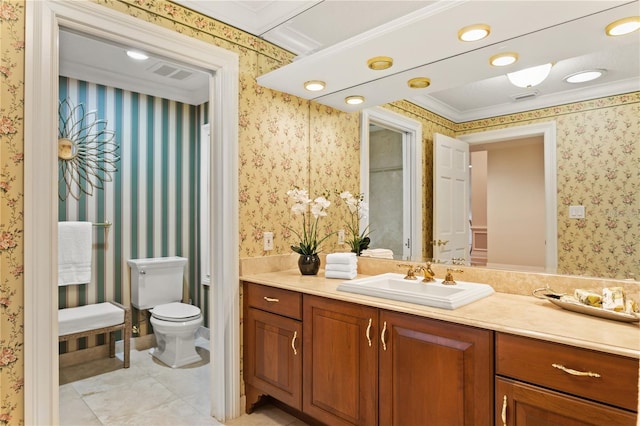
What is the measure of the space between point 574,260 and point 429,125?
1.01 metres

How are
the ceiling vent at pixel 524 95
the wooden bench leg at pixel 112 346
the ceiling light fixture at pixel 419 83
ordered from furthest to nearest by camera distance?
the wooden bench leg at pixel 112 346
the ceiling light fixture at pixel 419 83
the ceiling vent at pixel 524 95

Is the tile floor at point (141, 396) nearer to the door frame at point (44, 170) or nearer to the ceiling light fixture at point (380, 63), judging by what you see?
the door frame at point (44, 170)

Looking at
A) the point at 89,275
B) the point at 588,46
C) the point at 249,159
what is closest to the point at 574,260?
the point at 588,46

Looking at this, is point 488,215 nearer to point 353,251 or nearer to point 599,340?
point 599,340

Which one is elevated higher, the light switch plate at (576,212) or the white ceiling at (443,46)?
the white ceiling at (443,46)

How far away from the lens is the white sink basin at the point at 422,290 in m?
1.52

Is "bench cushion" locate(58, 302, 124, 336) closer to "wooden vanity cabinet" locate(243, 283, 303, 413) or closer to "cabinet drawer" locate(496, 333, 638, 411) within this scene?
"wooden vanity cabinet" locate(243, 283, 303, 413)

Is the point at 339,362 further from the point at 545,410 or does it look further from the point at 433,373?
the point at 545,410

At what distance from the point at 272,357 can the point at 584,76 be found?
207 centimetres

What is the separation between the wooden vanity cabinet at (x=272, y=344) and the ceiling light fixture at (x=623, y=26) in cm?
183

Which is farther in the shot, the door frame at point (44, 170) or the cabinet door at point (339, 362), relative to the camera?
the cabinet door at point (339, 362)

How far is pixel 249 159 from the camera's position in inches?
92.4

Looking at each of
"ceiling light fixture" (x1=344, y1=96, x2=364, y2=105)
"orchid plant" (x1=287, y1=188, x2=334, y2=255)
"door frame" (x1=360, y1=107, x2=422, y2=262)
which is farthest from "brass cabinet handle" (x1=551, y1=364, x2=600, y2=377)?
"ceiling light fixture" (x1=344, y1=96, x2=364, y2=105)

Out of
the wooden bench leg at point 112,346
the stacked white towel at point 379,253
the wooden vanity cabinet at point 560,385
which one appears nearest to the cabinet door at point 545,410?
the wooden vanity cabinet at point 560,385
